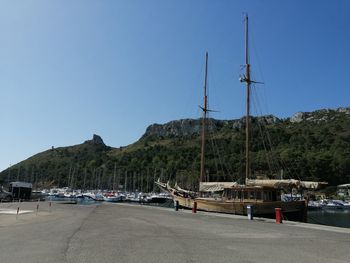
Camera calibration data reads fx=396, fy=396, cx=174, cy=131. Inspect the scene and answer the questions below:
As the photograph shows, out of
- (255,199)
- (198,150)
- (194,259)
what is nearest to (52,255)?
(194,259)

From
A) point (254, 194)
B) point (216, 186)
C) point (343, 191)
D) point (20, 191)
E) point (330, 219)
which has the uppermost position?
point (343, 191)

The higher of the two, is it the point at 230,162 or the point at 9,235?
the point at 230,162

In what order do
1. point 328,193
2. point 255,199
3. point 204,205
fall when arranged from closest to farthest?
1. point 255,199
2. point 204,205
3. point 328,193

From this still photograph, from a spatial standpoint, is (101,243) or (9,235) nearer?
(101,243)

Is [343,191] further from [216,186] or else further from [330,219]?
[216,186]

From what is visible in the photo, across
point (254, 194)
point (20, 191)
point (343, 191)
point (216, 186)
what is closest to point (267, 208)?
point (254, 194)

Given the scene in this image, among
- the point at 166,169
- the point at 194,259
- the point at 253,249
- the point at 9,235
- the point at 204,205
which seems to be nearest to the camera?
the point at 194,259

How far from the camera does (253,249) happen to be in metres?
15.1

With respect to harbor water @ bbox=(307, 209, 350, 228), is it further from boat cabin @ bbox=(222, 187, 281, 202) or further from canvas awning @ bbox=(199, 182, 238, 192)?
canvas awning @ bbox=(199, 182, 238, 192)

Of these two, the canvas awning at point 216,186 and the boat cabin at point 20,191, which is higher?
the canvas awning at point 216,186

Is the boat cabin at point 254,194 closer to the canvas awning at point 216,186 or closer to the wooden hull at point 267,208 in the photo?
the wooden hull at point 267,208

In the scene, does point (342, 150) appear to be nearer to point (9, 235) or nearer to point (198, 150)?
point (198, 150)

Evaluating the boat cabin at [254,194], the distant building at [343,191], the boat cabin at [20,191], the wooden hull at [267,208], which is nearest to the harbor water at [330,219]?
A: the wooden hull at [267,208]

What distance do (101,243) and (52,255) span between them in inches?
131
